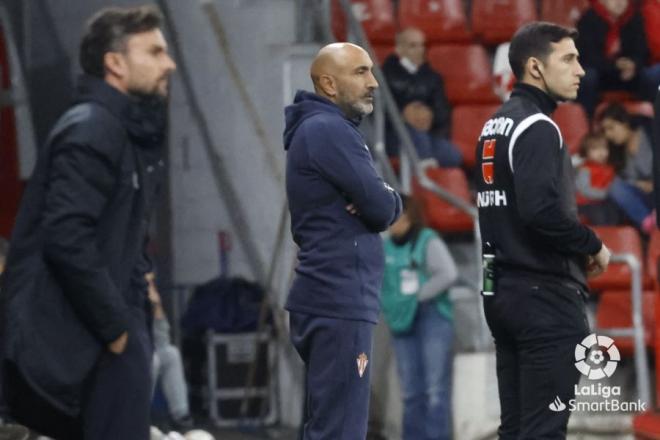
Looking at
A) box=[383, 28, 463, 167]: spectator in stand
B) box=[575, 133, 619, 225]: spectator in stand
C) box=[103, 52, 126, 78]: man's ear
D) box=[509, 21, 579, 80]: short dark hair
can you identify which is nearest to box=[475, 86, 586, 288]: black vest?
box=[509, 21, 579, 80]: short dark hair

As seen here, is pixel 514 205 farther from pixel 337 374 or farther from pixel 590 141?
pixel 590 141

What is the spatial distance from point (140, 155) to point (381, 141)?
214 inches

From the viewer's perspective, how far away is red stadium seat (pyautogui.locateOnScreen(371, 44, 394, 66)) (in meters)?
11.4

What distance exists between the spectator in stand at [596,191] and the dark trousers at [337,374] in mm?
4645

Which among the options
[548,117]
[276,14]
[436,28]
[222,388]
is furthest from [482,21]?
[548,117]

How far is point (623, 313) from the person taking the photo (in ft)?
31.5

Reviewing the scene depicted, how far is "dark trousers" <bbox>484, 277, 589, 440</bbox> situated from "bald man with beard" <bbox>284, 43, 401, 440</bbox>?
0.48 metres

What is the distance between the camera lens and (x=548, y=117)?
18.6ft

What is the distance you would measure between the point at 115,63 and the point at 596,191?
228 inches

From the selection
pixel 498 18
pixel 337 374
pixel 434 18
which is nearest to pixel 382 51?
pixel 434 18

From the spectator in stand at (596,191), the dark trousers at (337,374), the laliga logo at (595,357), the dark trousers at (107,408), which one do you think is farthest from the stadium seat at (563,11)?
the dark trousers at (107,408)

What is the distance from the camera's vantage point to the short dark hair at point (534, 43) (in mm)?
5770

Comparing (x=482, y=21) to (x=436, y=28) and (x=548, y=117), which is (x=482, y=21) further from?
(x=548, y=117)

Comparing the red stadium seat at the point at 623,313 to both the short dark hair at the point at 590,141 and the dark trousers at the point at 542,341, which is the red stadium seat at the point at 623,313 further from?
→ the dark trousers at the point at 542,341
